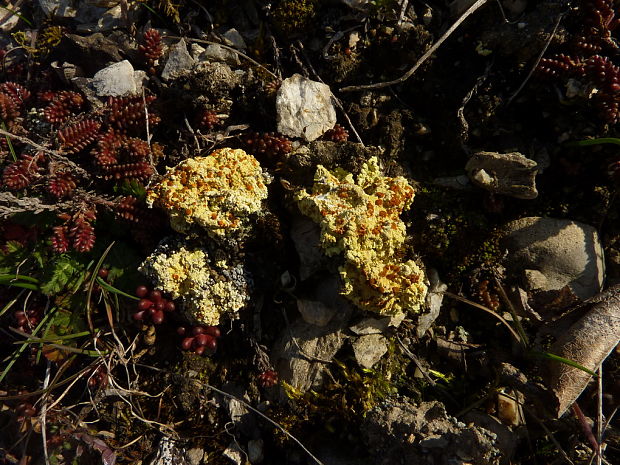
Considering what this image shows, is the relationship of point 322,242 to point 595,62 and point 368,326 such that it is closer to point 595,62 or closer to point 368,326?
point 368,326

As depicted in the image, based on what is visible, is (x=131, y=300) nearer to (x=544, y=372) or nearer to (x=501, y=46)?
(x=544, y=372)

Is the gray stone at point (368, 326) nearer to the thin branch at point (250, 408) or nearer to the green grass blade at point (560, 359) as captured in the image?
the thin branch at point (250, 408)

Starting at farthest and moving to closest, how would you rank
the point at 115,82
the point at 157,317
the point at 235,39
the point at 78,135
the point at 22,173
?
the point at 235,39, the point at 115,82, the point at 78,135, the point at 22,173, the point at 157,317

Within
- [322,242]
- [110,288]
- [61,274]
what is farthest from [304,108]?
[61,274]

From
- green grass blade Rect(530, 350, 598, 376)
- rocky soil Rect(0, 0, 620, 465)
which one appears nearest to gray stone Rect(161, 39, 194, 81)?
rocky soil Rect(0, 0, 620, 465)

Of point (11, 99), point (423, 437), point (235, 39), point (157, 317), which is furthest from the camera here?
point (235, 39)

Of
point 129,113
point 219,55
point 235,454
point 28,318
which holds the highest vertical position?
point 219,55

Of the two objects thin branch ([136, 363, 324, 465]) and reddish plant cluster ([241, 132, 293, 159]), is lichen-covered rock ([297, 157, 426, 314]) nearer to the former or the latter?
reddish plant cluster ([241, 132, 293, 159])
